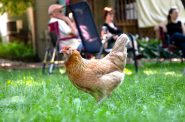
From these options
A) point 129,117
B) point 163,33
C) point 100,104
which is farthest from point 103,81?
point 163,33

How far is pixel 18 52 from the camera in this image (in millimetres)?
23422

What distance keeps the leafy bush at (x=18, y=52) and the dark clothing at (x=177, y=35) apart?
7.79m

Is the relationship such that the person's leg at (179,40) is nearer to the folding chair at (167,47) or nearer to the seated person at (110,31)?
the folding chair at (167,47)

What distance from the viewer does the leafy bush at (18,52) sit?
72.4 feet

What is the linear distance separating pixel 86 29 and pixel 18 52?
36.4 feet

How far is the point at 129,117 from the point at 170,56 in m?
10.3

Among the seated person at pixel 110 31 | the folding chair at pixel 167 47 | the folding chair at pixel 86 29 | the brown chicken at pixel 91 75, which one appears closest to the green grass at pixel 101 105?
the brown chicken at pixel 91 75

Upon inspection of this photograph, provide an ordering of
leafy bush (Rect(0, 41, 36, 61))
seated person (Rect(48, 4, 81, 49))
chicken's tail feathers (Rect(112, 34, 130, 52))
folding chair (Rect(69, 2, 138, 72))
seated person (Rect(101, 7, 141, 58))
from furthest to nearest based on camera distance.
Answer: leafy bush (Rect(0, 41, 36, 61)) < seated person (Rect(101, 7, 141, 58)) < seated person (Rect(48, 4, 81, 49)) < folding chair (Rect(69, 2, 138, 72)) < chicken's tail feathers (Rect(112, 34, 130, 52))

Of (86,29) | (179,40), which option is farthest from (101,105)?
(179,40)

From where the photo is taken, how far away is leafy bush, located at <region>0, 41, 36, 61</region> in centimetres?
2206

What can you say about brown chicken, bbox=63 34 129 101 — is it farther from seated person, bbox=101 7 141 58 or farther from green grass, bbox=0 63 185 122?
seated person, bbox=101 7 141 58

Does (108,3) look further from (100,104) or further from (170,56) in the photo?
(100,104)

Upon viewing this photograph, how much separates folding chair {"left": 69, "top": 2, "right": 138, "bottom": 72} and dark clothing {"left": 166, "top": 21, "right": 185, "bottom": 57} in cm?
241

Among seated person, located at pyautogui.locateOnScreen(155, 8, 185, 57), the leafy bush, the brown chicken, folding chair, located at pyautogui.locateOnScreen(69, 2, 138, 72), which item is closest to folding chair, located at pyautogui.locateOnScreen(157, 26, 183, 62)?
seated person, located at pyautogui.locateOnScreen(155, 8, 185, 57)
